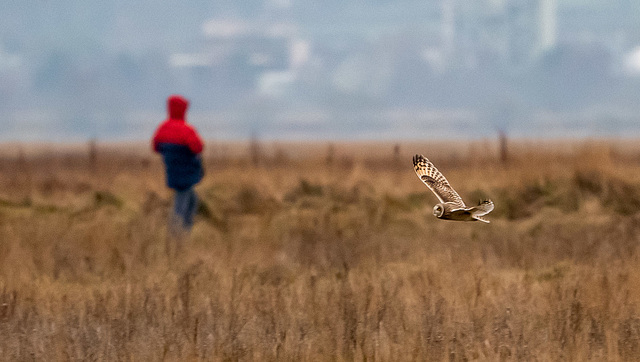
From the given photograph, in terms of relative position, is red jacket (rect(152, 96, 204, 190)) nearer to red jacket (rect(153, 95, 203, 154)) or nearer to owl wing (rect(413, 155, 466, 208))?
red jacket (rect(153, 95, 203, 154))

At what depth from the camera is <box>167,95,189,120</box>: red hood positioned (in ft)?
26.0

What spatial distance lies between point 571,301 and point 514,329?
0.64 metres

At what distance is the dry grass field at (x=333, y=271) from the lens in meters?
4.32

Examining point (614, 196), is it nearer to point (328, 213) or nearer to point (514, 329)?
point (328, 213)

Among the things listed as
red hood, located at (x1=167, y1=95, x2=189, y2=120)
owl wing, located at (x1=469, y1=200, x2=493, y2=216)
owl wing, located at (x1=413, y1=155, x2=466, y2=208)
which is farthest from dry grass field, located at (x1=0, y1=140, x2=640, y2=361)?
owl wing, located at (x1=469, y1=200, x2=493, y2=216)

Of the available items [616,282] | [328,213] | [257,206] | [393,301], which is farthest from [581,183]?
[393,301]

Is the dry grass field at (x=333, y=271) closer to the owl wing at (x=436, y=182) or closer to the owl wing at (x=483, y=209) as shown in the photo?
the owl wing at (x=436, y=182)

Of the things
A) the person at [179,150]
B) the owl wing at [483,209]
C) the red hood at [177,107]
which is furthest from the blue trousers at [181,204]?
the owl wing at [483,209]

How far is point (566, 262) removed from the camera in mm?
6645

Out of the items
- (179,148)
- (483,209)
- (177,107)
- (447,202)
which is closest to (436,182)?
(447,202)

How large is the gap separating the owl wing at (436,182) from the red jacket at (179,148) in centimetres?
554

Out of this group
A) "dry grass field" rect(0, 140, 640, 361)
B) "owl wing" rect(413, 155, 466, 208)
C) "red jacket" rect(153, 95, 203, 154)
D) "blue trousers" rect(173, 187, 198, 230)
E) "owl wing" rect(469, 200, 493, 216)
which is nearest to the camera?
"owl wing" rect(469, 200, 493, 216)

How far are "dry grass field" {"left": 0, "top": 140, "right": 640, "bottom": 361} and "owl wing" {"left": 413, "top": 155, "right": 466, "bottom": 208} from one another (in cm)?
181

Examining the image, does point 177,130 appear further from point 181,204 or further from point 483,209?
point 483,209
